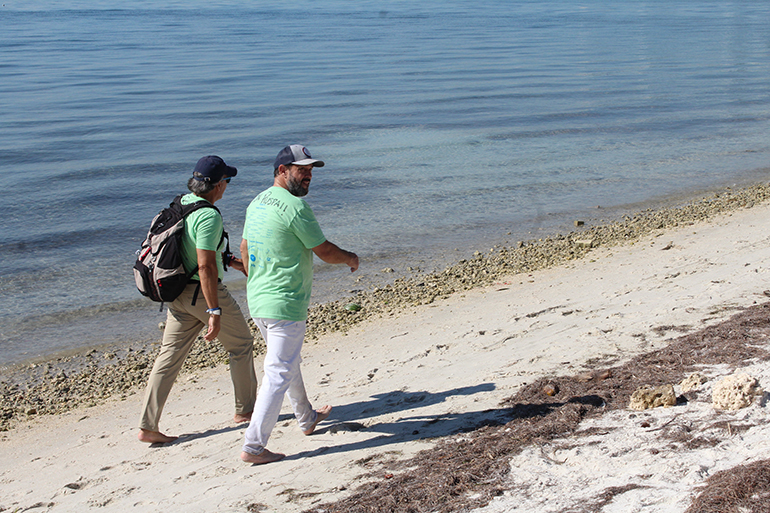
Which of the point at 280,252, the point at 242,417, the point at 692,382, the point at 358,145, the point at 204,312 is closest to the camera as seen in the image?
the point at 280,252

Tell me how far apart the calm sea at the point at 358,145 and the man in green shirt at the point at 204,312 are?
373cm

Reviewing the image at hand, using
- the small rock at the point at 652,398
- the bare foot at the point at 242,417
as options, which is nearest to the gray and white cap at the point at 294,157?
the bare foot at the point at 242,417

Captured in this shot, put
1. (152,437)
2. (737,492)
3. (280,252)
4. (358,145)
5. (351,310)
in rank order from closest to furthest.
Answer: (737,492) → (280,252) → (152,437) → (351,310) → (358,145)

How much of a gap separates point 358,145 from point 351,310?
37.3 feet

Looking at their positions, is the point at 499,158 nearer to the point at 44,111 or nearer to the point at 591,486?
the point at 591,486

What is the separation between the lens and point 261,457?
4316 mm

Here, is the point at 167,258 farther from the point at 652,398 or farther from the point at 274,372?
the point at 652,398

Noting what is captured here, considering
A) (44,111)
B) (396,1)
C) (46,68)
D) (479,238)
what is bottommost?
(479,238)

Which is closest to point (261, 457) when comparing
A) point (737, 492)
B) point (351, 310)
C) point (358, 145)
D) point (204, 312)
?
point (204, 312)

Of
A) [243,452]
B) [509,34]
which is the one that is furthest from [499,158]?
[509,34]

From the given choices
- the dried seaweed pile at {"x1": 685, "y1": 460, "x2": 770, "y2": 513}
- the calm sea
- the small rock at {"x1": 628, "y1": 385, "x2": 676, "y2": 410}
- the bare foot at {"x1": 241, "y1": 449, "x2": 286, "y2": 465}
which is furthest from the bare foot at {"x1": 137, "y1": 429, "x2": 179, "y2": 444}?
the calm sea

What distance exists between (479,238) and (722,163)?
8340 millimetres

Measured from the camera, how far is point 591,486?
3.46 m

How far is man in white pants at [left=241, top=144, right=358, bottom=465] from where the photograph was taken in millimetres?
3930
